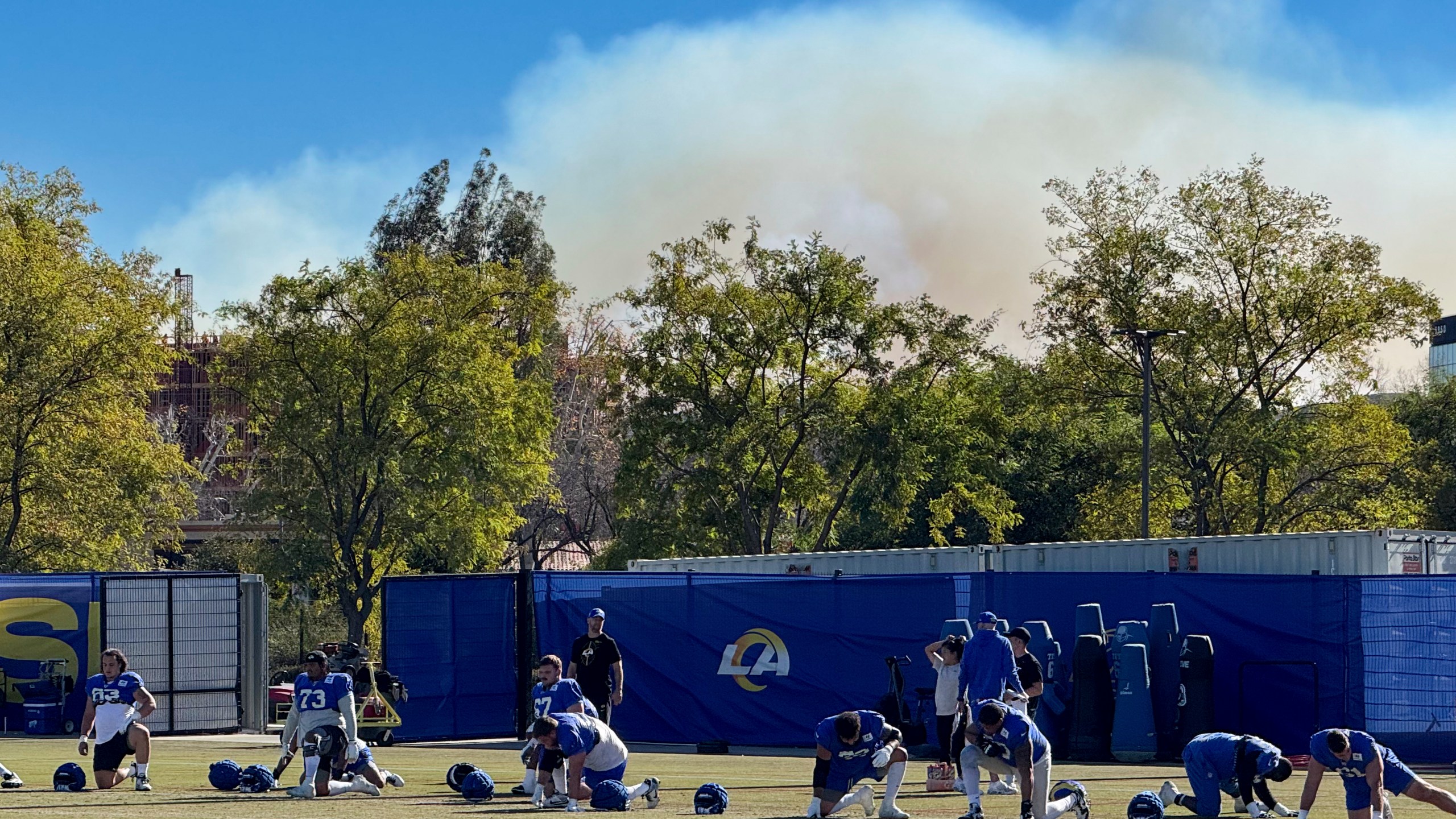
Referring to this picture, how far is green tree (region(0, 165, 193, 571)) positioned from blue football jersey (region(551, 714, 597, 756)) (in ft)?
111

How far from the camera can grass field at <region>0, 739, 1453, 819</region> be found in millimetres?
14703

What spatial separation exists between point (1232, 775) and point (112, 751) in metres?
10.3

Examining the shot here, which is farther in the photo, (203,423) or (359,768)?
(203,423)

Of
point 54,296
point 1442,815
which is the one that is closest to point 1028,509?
point 54,296

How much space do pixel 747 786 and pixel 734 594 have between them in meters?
6.73

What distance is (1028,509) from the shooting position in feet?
191

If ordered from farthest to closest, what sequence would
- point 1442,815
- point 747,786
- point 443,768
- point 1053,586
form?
point 1053,586 → point 443,768 → point 747,786 → point 1442,815

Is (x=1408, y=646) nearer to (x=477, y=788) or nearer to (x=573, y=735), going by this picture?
(x=573, y=735)

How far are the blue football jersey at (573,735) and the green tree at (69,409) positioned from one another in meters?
33.8

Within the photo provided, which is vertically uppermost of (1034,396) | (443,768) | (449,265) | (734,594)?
(449,265)

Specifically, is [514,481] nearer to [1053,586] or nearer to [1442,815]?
[1053,586]

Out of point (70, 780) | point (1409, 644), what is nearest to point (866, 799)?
point (70, 780)

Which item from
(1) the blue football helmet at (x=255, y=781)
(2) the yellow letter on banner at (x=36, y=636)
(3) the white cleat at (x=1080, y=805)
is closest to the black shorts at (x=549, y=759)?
(1) the blue football helmet at (x=255, y=781)

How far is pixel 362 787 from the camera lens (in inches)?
647
